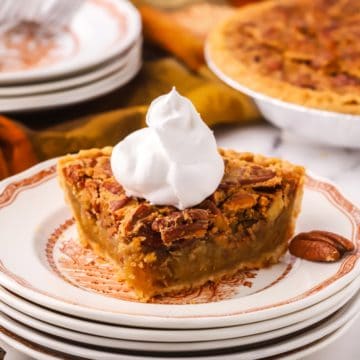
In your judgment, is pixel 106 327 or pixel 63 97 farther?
pixel 63 97

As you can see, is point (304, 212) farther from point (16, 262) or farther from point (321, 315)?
point (16, 262)

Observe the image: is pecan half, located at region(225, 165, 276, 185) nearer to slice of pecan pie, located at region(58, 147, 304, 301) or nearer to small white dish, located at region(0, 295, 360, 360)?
slice of pecan pie, located at region(58, 147, 304, 301)

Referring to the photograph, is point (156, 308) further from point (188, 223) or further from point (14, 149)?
point (14, 149)

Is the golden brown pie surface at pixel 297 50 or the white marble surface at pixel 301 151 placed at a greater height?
the golden brown pie surface at pixel 297 50

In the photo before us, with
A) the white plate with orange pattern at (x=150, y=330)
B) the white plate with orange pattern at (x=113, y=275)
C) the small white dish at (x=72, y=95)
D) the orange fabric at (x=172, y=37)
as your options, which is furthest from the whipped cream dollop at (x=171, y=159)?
the orange fabric at (x=172, y=37)

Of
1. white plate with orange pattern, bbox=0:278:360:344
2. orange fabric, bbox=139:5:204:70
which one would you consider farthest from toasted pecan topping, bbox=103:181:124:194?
orange fabric, bbox=139:5:204:70

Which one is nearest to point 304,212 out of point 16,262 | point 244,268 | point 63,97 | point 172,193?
point 244,268

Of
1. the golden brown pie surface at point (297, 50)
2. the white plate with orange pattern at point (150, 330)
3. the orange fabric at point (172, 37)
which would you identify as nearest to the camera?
the white plate with orange pattern at point (150, 330)

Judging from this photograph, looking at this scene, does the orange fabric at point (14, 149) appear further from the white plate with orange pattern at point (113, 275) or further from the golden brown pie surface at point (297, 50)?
the golden brown pie surface at point (297, 50)
